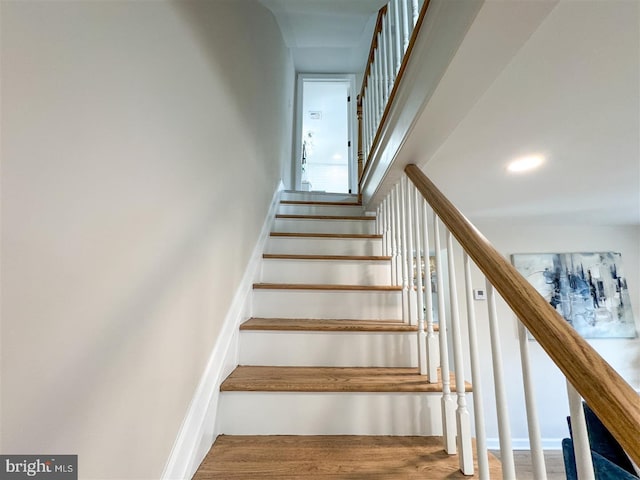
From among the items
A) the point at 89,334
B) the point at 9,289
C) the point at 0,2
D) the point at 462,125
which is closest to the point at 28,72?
the point at 0,2

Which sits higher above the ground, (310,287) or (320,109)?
(320,109)

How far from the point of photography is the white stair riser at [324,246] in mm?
2172

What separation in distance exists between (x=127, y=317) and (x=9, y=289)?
254mm

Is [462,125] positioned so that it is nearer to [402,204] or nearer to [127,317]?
[402,204]

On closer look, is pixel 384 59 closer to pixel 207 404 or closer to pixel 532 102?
pixel 532 102

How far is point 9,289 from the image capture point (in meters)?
0.39

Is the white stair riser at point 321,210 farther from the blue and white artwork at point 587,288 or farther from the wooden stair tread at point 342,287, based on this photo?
the blue and white artwork at point 587,288

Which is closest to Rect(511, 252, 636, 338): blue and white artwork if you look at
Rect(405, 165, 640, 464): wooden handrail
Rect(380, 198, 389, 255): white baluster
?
Rect(380, 198, 389, 255): white baluster

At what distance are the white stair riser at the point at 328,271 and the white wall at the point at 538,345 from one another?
182cm

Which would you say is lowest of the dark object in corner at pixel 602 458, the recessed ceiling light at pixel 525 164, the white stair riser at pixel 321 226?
the dark object in corner at pixel 602 458

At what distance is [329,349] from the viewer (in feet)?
4.50

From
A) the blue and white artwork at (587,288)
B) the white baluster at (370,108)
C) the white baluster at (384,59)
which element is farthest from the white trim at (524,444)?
the white baluster at (384,59)

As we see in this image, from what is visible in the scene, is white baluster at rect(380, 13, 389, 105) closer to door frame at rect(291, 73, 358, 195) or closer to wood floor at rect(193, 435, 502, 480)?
wood floor at rect(193, 435, 502, 480)

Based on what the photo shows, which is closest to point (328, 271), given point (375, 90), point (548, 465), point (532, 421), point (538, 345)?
point (532, 421)
